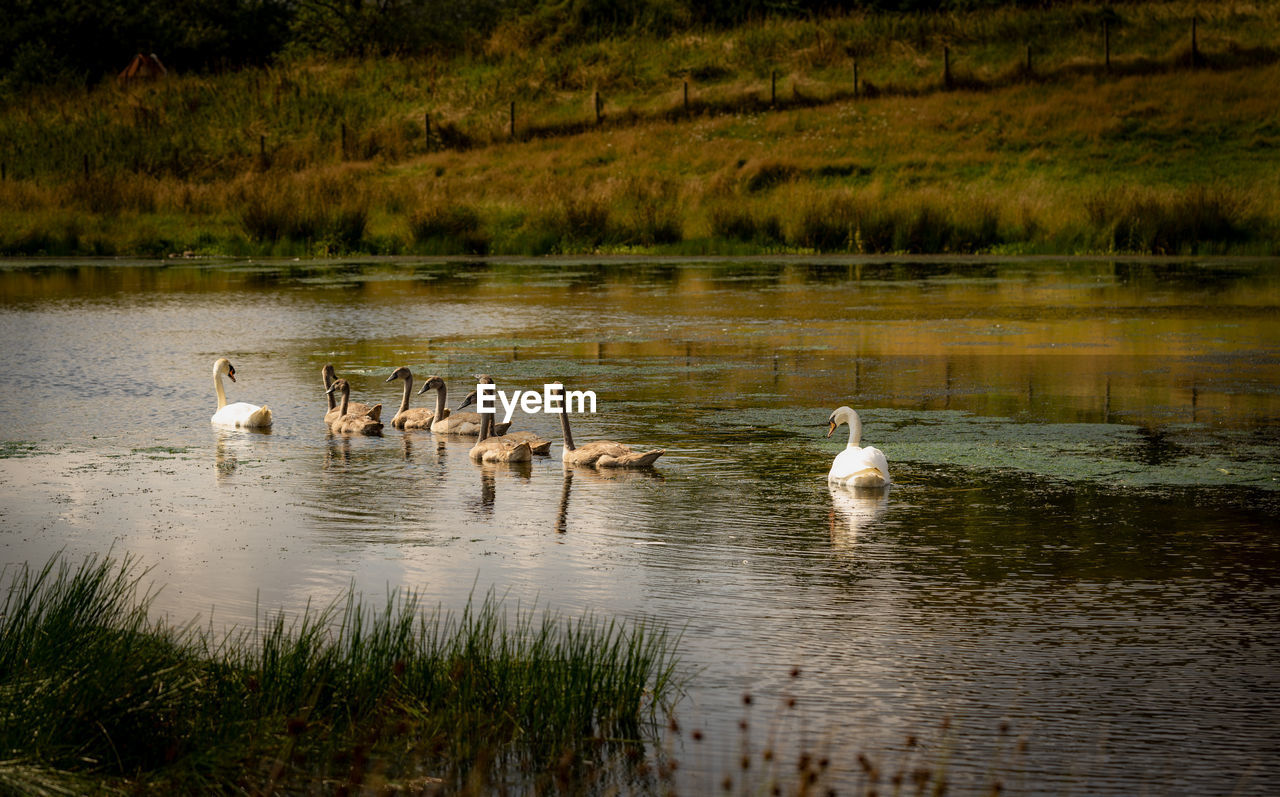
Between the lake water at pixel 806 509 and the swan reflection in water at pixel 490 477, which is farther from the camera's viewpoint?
the swan reflection in water at pixel 490 477

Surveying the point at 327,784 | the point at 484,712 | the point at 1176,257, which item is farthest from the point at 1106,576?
the point at 1176,257

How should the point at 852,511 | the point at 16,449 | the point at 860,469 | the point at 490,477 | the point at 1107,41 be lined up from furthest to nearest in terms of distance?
the point at 1107,41 → the point at 16,449 → the point at 490,477 → the point at 860,469 → the point at 852,511

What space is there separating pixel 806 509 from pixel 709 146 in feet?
103

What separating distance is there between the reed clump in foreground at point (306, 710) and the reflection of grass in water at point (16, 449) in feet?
18.3

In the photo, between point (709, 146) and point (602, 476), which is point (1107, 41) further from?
point (602, 476)

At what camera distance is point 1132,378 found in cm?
1491

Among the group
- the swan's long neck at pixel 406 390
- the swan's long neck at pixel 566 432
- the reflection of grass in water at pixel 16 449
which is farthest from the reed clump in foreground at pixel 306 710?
the swan's long neck at pixel 406 390

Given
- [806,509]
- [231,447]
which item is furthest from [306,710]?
[231,447]

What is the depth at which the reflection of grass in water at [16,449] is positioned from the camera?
11.5 m

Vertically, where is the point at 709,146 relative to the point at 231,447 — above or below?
above

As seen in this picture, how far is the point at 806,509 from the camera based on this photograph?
963 cm

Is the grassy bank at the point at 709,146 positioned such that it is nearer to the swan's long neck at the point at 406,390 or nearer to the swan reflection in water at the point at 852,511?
the swan's long neck at the point at 406,390

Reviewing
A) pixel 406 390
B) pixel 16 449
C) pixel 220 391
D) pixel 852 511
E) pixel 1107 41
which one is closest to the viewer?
pixel 852 511

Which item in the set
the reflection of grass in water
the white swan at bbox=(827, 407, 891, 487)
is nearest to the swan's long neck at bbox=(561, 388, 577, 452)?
the white swan at bbox=(827, 407, 891, 487)
